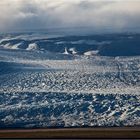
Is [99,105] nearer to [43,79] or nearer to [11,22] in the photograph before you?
[43,79]

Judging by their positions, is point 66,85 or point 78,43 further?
point 78,43

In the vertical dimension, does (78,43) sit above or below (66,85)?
above

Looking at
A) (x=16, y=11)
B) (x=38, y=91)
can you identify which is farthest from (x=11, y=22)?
(x=38, y=91)

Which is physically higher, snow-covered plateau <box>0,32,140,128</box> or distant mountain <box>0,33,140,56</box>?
distant mountain <box>0,33,140,56</box>

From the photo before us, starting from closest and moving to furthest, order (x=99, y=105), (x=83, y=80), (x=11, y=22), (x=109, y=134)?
(x=109, y=134), (x=99, y=105), (x=83, y=80), (x=11, y=22)

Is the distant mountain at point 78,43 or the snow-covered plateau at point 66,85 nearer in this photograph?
the snow-covered plateau at point 66,85

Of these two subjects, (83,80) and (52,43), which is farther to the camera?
(52,43)

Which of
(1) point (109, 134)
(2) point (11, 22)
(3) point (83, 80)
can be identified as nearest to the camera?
(1) point (109, 134)

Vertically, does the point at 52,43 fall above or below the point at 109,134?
above
